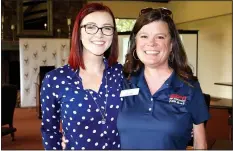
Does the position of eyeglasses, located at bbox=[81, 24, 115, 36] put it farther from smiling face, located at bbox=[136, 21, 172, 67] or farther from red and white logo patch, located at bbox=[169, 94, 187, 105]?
red and white logo patch, located at bbox=[169, 94, 187, 105]

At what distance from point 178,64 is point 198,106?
0.24m

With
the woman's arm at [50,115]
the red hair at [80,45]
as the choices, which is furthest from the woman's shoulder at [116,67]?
the woman's arm at [50,115]

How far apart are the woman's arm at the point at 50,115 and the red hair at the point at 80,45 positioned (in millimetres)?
156

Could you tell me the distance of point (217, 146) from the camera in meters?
2.13

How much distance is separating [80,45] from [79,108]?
1.05ft

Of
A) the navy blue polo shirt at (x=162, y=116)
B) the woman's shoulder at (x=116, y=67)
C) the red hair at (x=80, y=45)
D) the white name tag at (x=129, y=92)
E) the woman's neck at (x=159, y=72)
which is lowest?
the navy blue polo shirt at (x=162, y=116)

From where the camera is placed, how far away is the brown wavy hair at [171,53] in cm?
161

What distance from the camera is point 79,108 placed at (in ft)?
5.05

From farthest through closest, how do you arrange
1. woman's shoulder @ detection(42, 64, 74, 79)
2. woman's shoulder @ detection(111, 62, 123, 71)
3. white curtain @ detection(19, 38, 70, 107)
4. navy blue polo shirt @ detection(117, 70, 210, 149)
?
white curtain @ detection(19, 38, 70, 107)
woman's shoulder @ detection(111, 62, 123, 71)
woman's shoulder @ detection(42, 64, 74, 79)
navy blue polo shirt @ detection(117, 70, 210, 149)

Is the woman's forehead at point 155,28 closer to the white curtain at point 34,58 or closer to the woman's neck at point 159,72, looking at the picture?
the woman's neck at point 159,72

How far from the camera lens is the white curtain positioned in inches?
331

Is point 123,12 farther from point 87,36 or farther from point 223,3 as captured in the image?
point 87,36

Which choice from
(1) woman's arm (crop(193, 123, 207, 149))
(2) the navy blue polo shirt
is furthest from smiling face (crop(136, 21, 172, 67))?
(1) woman's arm (crop(193, 123, 207, 149))

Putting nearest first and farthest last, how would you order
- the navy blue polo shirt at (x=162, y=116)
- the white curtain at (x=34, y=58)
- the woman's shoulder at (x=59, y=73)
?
1. the navy blue polo shirt at (x=162, y=116)
2. the woman's shoulder at (x=59, y=73)
3. the white curtain at (x=34, y=58)
